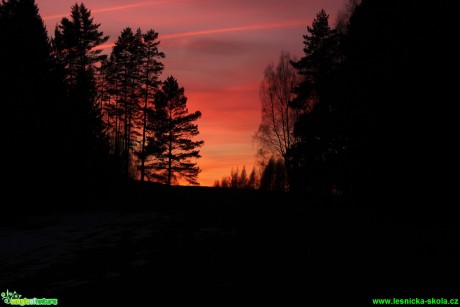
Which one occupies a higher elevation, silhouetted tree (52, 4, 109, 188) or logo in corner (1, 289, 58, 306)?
silhouetted tree (52, 4, 109, 188)

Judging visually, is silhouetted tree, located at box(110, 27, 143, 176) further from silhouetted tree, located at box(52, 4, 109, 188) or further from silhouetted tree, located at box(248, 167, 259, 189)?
silhouetted tree, located at box(248, 167, 259, 189)

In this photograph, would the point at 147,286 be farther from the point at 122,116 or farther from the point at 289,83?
the point at 122,116

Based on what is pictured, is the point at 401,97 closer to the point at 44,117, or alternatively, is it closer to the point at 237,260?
the point at 237,260

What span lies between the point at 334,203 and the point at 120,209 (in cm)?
1055

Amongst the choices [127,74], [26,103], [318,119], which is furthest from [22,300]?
[127,74]

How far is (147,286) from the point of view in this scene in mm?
6340

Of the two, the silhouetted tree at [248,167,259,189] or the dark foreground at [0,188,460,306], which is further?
the silhouetted tree at [248,167,259,189]

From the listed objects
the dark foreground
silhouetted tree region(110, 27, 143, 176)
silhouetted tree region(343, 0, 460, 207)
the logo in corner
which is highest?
silhouetted tree region(110, 27, 143, 176)

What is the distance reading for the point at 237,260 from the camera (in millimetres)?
7773

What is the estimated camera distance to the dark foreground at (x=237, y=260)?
5.76m

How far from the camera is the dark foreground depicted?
18.9 ft

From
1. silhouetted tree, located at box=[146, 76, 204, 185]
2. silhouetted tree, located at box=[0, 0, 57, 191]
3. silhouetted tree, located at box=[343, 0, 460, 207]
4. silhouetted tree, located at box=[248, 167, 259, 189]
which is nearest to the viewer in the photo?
silhouetted tree, located at box=[343, 0, 460, 207]

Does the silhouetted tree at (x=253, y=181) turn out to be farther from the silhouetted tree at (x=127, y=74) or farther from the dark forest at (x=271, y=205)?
the dark forest at (x=271, y=205)

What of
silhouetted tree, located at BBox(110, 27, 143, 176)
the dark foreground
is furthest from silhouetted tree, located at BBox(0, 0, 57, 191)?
silhouetted tree, located at BBox(110, 27, 143, 176)
